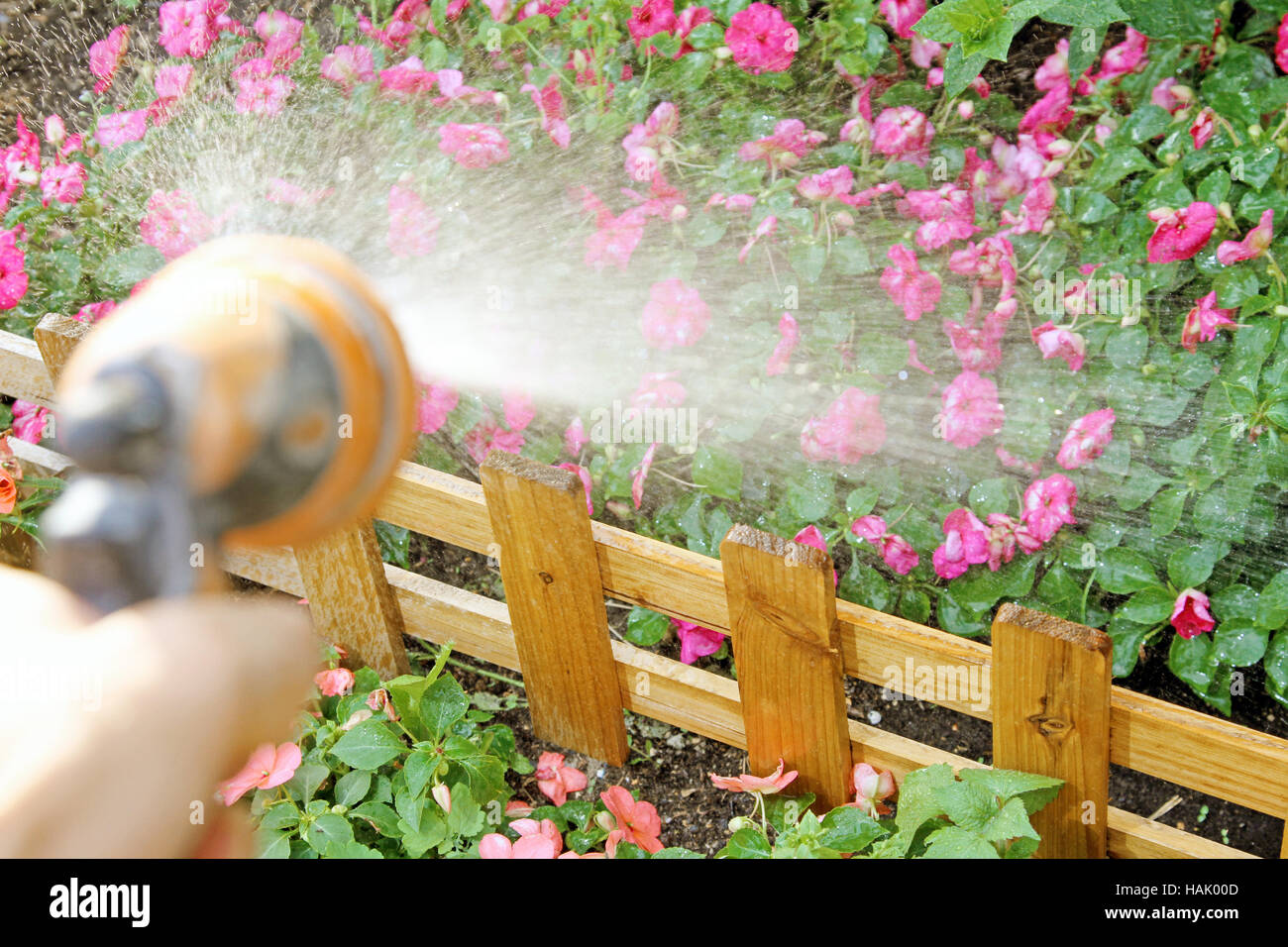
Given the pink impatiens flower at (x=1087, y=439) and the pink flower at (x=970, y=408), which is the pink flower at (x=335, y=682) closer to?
the pink flower at (x=970, y=408)

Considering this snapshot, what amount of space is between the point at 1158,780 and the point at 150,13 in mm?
3026

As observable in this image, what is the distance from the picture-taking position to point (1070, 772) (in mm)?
1499

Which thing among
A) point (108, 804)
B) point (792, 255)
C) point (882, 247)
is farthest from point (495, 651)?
point (108, 804)

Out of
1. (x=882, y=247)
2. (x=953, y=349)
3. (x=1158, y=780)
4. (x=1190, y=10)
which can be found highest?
(x=1190, y=10)

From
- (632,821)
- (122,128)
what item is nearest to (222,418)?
(632,821)

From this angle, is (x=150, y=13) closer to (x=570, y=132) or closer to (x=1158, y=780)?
(x=570, y=132)

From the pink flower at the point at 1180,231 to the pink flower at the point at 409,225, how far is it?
4.08 ft

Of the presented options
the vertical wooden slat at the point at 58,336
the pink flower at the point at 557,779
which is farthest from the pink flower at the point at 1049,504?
the vertical wooden slat at the point at 58,336

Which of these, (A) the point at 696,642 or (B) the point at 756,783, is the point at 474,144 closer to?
(A) the point at 696,642

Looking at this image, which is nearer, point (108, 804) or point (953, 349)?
point (108, 804)

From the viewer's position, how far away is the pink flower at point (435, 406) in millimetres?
2004

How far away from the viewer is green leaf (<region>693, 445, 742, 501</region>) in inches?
75.4

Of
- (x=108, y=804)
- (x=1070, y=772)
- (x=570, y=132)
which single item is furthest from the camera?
(x=570, y=132)

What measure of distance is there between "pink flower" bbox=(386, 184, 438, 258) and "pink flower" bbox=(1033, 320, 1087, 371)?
1.09 metres
